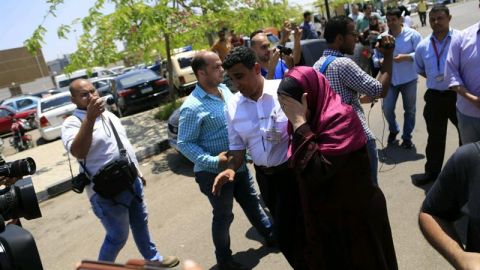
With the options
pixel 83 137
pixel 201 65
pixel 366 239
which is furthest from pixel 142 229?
pixel 366 239

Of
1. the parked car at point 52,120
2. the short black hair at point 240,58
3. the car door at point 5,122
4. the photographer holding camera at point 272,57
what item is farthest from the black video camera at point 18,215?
the car door at point 5,122

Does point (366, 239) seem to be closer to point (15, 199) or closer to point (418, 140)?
point (15, 199)

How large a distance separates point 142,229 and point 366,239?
2053 millimetres

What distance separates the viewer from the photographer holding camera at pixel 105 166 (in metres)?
3.13

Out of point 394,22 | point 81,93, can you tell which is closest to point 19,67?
point 394,22

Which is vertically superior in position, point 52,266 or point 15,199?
point 15,199

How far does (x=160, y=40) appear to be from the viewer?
9195 millimetres

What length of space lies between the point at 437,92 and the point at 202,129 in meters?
2.59

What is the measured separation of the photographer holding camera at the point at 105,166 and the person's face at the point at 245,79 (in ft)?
3.63

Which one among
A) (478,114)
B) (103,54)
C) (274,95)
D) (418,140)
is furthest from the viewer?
(103,54)

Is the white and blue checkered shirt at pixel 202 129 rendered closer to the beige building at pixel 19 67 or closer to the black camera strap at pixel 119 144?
the black camera strap at pixel 119 144

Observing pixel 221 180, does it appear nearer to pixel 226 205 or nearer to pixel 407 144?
pixel 226 205

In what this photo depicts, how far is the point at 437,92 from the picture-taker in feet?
14.3

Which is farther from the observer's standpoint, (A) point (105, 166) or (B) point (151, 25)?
(B) point (151, 25)
